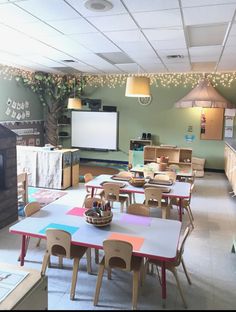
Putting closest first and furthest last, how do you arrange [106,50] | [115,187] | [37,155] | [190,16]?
[190,16] < [115,187] < [106,50] < [37,155]

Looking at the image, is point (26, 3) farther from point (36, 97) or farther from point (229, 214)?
point (36, 97)

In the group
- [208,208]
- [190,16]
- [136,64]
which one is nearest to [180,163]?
[208,208]

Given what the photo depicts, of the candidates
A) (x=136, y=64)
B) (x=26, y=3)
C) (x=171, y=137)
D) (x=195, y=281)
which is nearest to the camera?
(x=195, y=281)

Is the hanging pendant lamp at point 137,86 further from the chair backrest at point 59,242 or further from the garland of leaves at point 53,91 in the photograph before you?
the garland of leaves at point 53,91

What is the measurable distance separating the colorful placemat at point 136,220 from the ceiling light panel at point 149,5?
8.54 feet

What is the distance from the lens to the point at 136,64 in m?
7.36

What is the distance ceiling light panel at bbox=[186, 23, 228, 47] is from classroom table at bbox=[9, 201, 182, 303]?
319 centimetres

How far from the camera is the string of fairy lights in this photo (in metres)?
8.39

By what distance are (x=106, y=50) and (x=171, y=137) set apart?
4417 millimetres

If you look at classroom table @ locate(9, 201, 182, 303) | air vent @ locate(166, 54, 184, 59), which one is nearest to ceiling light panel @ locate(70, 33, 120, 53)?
air vent @ locate(166, 54, 184, 59)

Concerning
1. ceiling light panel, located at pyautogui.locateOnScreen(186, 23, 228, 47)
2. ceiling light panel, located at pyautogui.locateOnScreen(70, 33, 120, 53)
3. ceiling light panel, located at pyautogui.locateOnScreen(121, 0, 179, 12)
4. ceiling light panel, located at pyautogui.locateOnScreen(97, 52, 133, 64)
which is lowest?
ceiling light panel, located at pyautogui.locateOnScreen(121, 0, 179, 12)

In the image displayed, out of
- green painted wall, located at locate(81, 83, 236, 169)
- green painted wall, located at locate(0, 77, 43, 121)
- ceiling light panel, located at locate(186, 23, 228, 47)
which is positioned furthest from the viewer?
green painted wall, located at locate(81, 83, 236, 169)

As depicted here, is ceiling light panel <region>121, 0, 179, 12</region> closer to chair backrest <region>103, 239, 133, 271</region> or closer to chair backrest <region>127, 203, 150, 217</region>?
chair backrest <region>127, 203, 150, 217</region>

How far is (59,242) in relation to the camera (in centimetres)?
268
